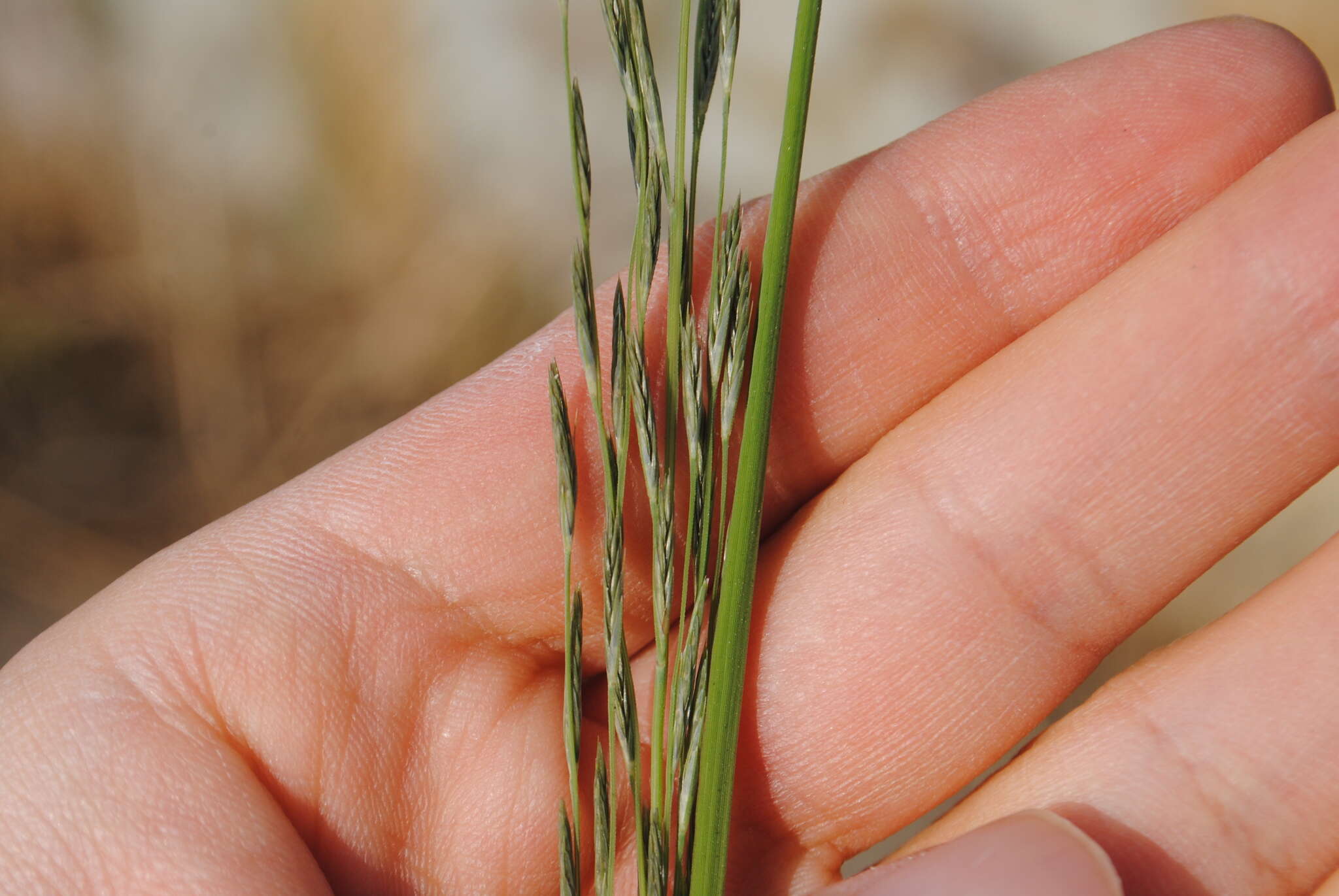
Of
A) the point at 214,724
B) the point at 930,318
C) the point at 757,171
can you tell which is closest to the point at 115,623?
the point at 214,724

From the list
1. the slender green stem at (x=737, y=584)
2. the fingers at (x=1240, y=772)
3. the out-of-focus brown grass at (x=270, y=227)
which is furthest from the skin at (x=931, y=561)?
the out-of-focus brown grass at (x=270, y=227)

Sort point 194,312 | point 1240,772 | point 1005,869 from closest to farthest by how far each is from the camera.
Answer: point 1005,869, point 1240,772, point 194,312

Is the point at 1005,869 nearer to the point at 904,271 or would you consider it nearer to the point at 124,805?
the point at 904,271

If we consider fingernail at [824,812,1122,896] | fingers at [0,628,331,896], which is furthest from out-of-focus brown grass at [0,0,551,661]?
fingernail at [824,812,1122,896]

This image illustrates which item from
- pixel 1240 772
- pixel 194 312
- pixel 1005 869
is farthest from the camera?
pixel 194 312

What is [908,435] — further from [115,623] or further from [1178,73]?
[115,623]

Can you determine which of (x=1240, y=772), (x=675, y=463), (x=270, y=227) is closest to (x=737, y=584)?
(x=675, y=463)

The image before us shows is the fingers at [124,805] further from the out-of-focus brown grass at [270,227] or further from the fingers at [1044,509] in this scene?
the out-of-focus brown grass at [270,227]
